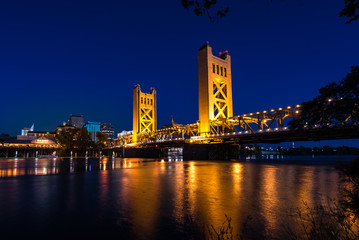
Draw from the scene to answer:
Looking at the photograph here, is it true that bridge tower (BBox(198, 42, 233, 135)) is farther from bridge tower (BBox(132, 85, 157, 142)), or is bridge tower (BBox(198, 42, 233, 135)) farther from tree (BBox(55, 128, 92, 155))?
tree (BBox(55, 128, 92, 155))

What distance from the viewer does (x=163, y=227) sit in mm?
5332

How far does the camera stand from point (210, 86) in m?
62.7

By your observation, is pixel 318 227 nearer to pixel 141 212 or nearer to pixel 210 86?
pixel 141 212

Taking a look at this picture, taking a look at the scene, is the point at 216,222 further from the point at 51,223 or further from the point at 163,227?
the point at 51,223

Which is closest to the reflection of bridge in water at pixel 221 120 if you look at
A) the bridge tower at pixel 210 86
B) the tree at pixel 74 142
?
the bridge tower at pixel 210 86

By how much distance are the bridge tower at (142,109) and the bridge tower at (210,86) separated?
5135 centimetres

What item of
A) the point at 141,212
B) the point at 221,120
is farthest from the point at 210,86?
the point at 141,212

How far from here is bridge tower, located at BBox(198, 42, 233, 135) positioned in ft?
201

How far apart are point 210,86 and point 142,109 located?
62.1m

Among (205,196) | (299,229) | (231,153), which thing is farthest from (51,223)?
(231,153)

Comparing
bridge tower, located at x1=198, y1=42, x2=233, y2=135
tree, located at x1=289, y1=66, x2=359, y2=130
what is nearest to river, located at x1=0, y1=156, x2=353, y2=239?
tree, located at x1=289, y1=66, x2=359, y2=130

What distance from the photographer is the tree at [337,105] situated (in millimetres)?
4051

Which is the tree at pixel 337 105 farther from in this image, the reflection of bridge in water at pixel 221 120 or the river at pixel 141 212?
the reflection of bridge in water at pixel 221 120

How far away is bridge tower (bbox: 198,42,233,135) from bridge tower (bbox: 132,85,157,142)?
168ft
